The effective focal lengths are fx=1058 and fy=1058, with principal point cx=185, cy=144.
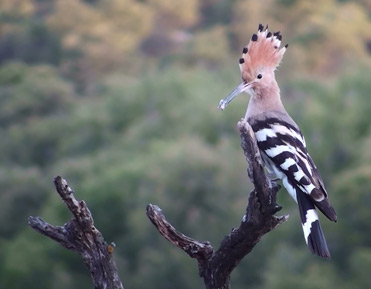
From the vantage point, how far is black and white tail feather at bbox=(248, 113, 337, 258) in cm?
582

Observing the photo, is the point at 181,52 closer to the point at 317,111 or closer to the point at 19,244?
the point at 317,111

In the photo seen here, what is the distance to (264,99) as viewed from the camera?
703 cm

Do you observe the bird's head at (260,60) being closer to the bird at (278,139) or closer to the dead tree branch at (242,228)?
the bird at (278,139)

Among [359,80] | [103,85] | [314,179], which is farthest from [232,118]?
[314,179]

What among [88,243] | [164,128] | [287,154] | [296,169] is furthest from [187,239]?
[164,128]

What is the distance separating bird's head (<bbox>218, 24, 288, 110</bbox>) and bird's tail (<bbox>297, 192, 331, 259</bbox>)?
106 centimetres

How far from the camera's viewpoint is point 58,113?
44312 mm

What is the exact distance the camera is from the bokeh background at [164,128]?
27.6m

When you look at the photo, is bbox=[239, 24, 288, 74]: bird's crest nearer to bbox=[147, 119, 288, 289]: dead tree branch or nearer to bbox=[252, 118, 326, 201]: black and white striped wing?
bbox=[252, 118, 326, 201]: black and white striped wing

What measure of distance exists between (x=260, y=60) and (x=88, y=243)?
207 centimetres

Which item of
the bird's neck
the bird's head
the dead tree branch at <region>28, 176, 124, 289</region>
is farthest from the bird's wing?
the dead tree branch at <region>28, 176, 124, 289</region>

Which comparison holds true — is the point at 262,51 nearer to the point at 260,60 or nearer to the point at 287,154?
the point at 260,60

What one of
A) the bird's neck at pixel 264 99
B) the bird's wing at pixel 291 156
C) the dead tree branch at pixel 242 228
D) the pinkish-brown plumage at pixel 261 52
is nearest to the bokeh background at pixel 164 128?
the bird's neck at pixel 264 99

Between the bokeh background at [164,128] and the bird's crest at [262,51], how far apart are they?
60.0 ft
